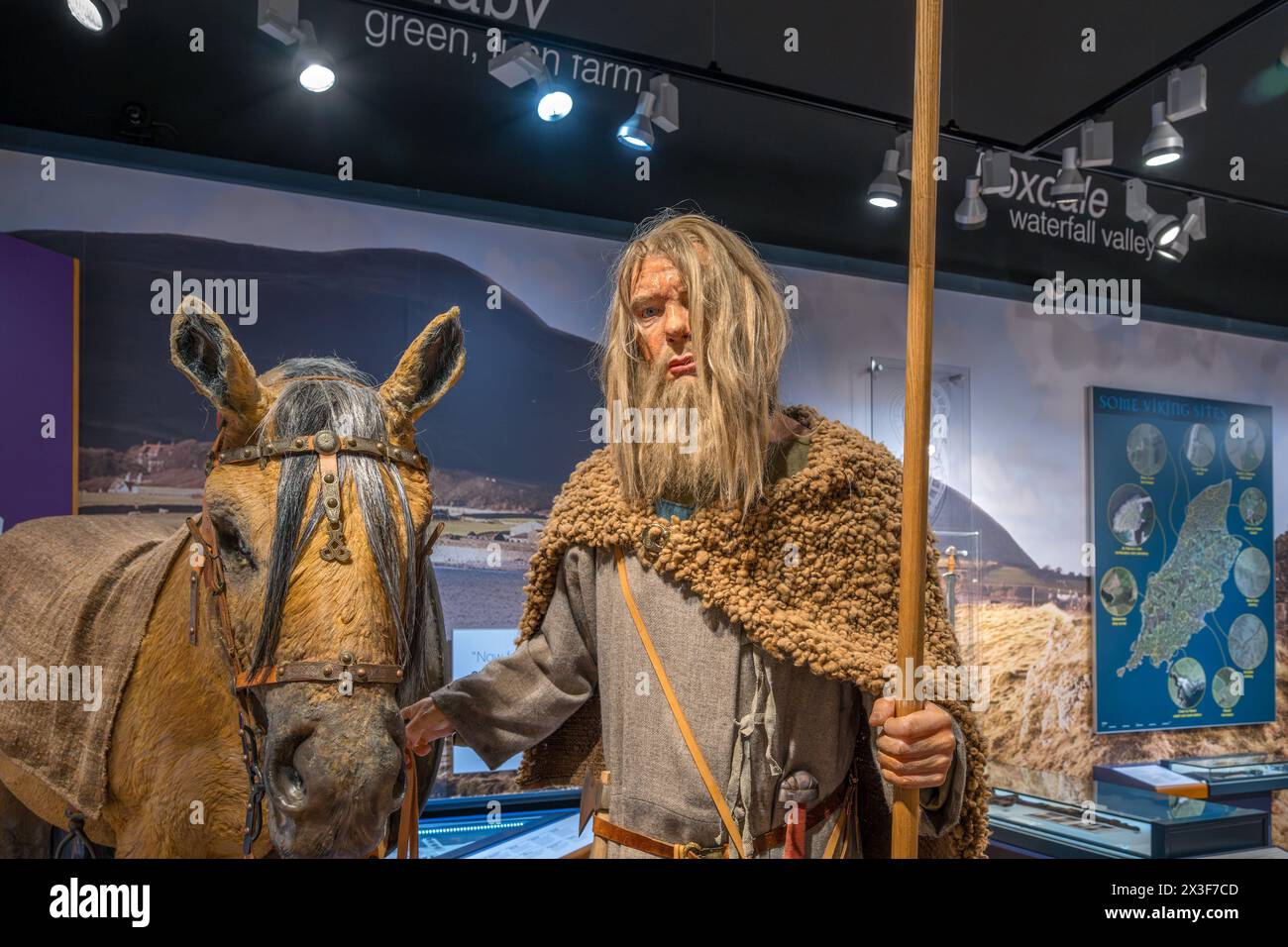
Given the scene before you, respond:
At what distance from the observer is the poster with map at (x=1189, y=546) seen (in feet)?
9.21

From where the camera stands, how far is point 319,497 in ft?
3.74

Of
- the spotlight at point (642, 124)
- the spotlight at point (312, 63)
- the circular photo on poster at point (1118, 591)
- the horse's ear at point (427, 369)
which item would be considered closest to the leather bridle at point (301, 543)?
the horse's ear at point (427, 369)

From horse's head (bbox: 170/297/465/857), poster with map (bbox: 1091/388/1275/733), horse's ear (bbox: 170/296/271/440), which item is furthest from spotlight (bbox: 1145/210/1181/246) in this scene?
horse's ear (bbox: 170/296/271/440)

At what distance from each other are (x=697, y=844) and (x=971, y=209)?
2.14m

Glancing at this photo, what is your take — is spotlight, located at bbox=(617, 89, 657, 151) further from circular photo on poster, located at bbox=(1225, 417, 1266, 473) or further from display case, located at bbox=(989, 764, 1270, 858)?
circular photo on poster, located at bbox=(1225, 417, 1266, 473)

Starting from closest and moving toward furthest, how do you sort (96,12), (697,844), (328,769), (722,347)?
(328,769)
(697,844)
(722,347)
(96,12)

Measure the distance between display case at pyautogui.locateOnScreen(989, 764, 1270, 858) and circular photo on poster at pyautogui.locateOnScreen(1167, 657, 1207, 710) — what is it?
0.58 m

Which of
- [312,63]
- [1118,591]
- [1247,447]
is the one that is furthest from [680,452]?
[1247,447]

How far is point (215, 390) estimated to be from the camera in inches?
48.3

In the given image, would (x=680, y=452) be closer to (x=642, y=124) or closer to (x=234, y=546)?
(x=234, y=546)

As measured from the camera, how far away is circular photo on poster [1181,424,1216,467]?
282 centimetres

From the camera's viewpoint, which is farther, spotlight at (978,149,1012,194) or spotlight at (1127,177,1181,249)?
spotlight at (1127,177,1181,249)
